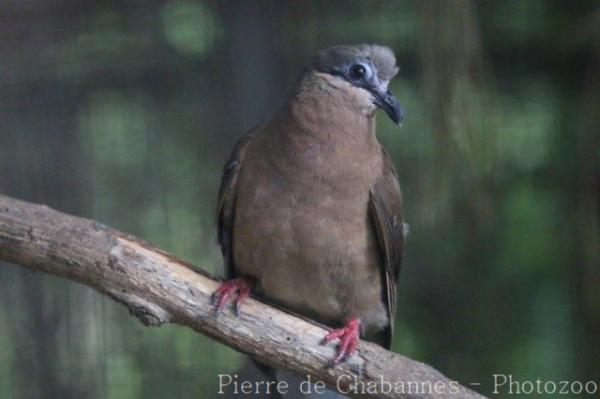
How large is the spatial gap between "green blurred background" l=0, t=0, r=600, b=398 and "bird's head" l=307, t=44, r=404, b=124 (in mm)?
560

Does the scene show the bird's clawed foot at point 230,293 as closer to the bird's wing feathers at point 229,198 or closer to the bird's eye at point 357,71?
Answer: the bird's wing feathers at point 229,198

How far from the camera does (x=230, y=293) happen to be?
247 centimetres

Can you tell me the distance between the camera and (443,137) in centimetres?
310

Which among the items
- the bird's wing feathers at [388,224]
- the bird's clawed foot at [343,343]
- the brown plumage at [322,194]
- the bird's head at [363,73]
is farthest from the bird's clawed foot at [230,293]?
→ the bird's head at [363,73]

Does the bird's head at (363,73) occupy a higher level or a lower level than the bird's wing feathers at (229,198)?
higher

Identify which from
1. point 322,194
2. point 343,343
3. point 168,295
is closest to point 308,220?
point 322,194

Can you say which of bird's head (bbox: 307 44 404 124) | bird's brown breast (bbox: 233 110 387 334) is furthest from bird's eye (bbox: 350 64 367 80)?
bird's brown breast (bbox: 233 110 387 334)

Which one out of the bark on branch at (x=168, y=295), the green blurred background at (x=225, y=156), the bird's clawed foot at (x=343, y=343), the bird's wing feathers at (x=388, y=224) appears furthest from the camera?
the green blurred background at (x=225, y=156)

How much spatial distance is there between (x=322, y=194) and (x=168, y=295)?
21.3 inches

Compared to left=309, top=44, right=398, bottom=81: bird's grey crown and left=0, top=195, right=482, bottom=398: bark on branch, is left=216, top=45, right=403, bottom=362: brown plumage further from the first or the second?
left=0, top=195, right=482, bottom=398: bark on branch

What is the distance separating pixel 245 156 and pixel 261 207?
0.61 ft

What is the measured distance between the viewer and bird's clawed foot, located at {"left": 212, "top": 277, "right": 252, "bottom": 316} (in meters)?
2.42

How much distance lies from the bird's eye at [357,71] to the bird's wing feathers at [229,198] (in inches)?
14.0

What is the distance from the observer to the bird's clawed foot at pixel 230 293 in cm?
242
